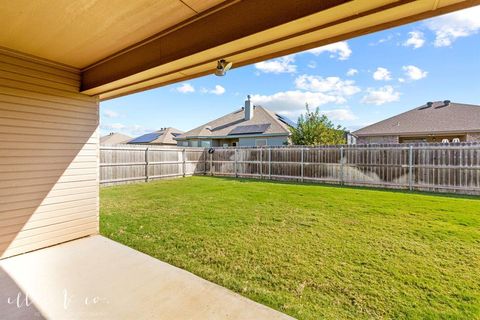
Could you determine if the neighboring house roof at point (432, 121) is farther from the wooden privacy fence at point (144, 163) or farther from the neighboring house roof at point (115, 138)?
the neighboring house roof at point (115, 138)

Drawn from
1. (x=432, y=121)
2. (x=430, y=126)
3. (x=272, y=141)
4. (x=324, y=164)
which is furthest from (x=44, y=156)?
(x=432, y=121)

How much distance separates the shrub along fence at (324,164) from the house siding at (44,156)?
6142 mm

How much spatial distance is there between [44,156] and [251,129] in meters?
14.9

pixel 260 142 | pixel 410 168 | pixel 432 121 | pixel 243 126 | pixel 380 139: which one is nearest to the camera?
pixel 410 168

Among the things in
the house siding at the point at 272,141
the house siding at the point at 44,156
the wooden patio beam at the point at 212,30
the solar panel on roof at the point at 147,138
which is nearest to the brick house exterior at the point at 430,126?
the house siding at the point at 272,141

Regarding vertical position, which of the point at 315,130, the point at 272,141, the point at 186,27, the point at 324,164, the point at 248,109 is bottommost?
the point at 324,164

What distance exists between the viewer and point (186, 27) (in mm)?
2303

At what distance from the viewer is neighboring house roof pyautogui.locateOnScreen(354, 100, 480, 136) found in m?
13.0

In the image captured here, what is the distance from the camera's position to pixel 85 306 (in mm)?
2258

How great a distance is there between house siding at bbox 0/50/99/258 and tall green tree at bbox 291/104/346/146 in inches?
490

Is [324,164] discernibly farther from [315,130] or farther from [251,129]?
[251,129]

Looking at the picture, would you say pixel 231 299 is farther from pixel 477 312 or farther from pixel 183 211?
pixel 183 211

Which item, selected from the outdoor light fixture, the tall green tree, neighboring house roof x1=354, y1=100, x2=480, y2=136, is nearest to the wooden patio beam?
the outdoor light fixture

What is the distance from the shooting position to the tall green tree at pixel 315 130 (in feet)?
47.9
